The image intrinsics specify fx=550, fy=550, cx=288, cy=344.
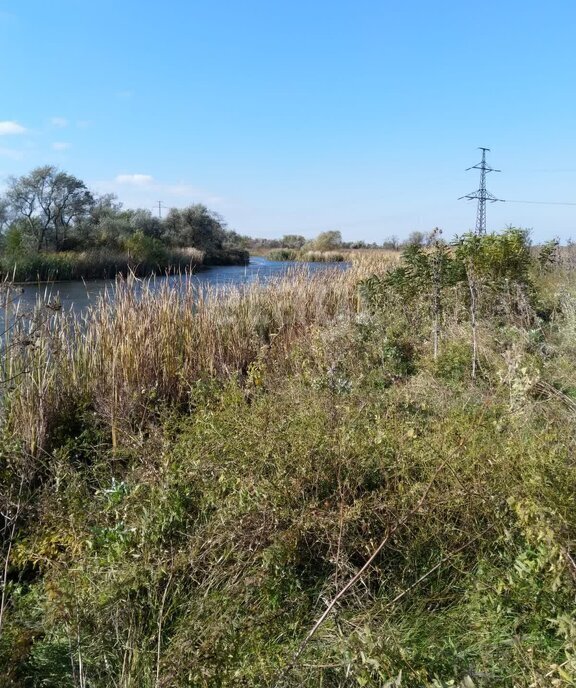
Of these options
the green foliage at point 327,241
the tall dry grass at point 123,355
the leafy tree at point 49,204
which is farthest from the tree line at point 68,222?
the tall dry grass at point 123,355

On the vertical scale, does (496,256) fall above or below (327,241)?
below

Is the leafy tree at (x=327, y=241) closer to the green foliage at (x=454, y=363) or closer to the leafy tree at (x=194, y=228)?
the leafy tree at (x=194, y=228)

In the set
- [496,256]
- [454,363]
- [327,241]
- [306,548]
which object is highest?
[327,241]

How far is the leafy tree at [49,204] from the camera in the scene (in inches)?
1261

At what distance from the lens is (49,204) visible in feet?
110

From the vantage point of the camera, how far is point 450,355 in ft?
17.6

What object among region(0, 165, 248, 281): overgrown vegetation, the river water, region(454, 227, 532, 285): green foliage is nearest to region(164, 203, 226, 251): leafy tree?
region(0, 165, 248, 281): overgrown vegetation

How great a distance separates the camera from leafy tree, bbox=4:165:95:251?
32.0 meters

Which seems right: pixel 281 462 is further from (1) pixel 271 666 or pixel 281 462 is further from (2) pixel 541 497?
(2) pixel 541 497

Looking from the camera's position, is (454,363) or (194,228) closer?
(454,363)

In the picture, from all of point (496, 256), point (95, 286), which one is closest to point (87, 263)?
point (95, 286)

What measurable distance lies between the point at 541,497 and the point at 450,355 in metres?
3.23

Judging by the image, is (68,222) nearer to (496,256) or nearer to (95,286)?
(95,286)

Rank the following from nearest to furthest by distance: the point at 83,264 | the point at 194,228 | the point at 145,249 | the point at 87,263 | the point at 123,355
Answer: the point at 123,355 → the point at 83,264 → the point at 87,263 → the point at 145,249 → the point at 194,228
